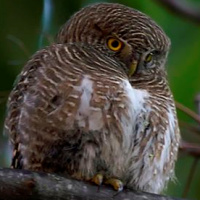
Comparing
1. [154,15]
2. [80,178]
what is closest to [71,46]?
[80,178]

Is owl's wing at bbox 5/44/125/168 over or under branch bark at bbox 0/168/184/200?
over

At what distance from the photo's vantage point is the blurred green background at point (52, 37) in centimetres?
610

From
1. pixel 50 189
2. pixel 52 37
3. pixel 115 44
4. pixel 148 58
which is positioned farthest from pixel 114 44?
pixel 50 189

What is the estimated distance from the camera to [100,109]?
5160 mm

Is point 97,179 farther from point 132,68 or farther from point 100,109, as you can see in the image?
point 132,68

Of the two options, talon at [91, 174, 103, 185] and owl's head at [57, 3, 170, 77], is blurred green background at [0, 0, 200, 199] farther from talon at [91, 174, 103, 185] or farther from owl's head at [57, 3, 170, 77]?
talon at [91, 174, 103, 185]

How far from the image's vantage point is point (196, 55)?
6.87 m

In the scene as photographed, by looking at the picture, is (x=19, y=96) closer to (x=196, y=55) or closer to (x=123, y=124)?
(x=123, y=124)

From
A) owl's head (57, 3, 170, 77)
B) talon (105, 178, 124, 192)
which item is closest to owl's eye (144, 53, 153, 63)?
owl's head (57, 3, 170, 77)

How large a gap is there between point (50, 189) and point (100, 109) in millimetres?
529

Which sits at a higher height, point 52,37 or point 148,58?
point 148,58

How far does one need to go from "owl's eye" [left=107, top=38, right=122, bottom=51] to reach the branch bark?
0.78m

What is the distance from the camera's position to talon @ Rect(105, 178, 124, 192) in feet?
16.8

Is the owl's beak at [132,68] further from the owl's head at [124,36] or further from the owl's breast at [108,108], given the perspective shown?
the owl's breast at [108,108]
